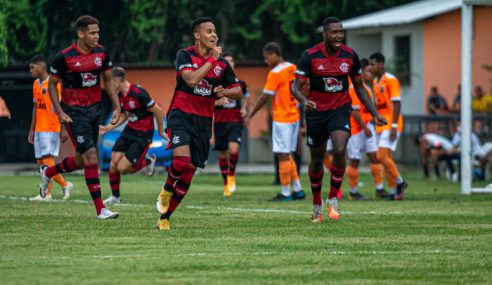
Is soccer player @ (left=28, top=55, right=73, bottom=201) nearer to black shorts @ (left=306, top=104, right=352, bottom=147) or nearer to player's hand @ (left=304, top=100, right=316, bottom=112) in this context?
black shorts @ (left=306, top=104, right=352, bottom=147)

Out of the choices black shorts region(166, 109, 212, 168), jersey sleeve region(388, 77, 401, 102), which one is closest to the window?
jersey sleeve region(388, 77, 401, 102)

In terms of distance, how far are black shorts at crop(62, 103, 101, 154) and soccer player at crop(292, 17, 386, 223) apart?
2.40 metres

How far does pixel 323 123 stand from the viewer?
49.0 feet

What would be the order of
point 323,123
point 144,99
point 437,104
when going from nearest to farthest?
point 323,123
point 144,99
point 437,104

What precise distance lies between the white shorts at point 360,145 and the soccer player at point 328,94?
5.59m

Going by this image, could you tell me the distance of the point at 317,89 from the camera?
1511 cm

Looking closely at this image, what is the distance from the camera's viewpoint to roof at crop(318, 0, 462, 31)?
3747 cm

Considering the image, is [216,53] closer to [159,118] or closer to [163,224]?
[163,224]

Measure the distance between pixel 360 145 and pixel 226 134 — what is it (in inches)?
119

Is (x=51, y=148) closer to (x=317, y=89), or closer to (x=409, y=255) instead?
(x=317, y=89)

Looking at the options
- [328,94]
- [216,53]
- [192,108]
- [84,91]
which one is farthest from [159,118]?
[216,53]

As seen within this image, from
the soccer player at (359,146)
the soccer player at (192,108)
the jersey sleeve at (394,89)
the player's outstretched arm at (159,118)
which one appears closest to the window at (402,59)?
the soccer player at (359,146)

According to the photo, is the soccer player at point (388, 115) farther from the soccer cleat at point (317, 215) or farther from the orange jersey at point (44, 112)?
the soccer cleat at point (317, 215)

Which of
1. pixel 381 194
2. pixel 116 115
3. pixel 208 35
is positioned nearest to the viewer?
pixel 208 35
